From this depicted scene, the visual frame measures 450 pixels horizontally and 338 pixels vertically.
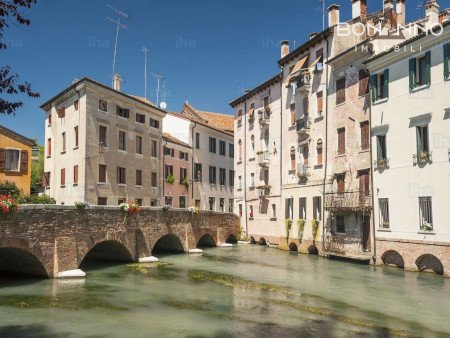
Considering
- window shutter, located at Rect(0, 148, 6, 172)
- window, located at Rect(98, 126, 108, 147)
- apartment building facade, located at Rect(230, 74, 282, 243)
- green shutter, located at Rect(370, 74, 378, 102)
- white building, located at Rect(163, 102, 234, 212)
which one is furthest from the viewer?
white building, located at Rect(163, 102, 234, 212)

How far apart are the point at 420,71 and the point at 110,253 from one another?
2282cm

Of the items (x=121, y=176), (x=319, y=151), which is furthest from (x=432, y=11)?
(x=121, y=176)

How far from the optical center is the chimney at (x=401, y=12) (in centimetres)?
3109

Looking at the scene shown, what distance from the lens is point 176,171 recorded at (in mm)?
47125

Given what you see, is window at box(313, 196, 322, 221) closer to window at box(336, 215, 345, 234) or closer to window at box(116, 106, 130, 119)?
window at box(336, 215, 345, 234)

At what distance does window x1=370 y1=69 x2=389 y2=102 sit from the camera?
1072 inches

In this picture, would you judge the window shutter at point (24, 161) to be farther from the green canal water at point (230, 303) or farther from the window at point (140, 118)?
the green canal water at point (230, 303)

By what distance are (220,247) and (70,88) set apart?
19.5 m

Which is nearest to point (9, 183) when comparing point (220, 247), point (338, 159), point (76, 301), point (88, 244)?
point (88, 244)

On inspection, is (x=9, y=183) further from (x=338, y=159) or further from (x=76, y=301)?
(x=338, y=159)

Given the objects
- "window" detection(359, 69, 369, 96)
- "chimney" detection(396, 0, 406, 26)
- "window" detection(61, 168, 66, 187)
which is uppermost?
"chimney" detection(396, 0, 406, 26)

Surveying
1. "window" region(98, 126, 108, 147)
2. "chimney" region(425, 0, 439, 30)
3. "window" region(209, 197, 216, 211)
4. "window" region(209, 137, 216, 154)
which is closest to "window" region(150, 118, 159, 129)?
"window" region(98, 126, 108, 147)

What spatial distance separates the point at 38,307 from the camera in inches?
645

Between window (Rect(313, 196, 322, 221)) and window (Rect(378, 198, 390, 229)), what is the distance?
6.45 meters
